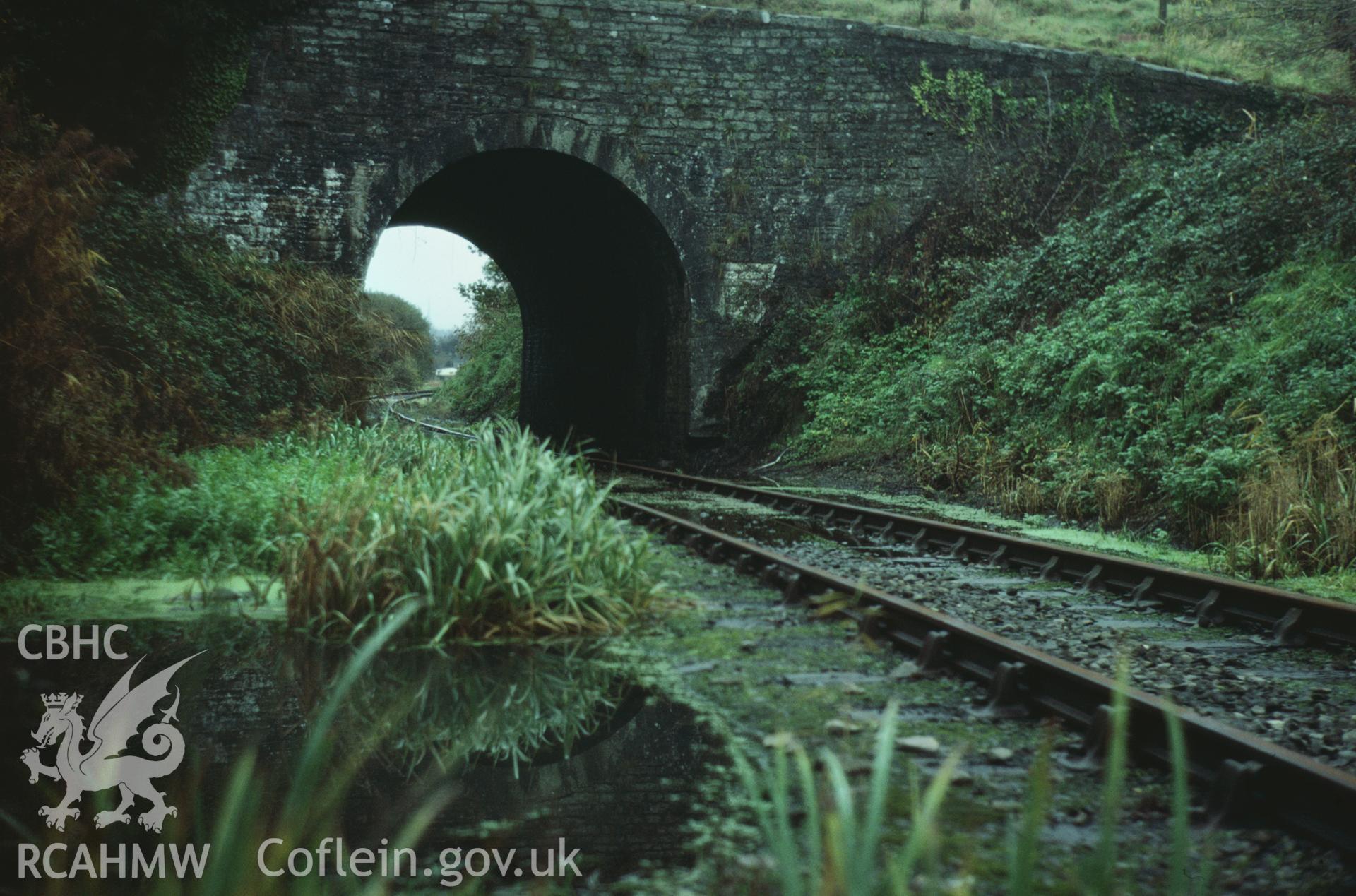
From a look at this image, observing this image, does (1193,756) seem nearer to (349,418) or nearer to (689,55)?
(349,418)

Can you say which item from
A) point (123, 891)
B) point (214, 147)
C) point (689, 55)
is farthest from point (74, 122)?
point (123, 891)

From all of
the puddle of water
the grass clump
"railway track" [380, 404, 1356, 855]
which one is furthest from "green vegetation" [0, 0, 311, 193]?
the puddle of water

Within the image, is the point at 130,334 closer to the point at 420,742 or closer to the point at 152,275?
the point at 152,275

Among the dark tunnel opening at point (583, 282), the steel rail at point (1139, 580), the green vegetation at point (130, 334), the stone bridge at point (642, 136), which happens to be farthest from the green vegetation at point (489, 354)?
the steel rail at point (1139, 580)

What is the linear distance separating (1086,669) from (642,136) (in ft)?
43.8

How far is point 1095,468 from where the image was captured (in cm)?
1013

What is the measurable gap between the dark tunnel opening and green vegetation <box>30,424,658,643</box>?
10282 millimetres

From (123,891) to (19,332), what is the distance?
4819 mm

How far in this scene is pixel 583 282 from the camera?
19.9m

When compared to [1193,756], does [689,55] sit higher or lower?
A: higher

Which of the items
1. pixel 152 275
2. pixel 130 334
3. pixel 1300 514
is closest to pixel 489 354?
pixel 152 275

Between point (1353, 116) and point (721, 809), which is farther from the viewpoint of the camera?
point (1353, 116)

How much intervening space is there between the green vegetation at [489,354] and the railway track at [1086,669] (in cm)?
2355

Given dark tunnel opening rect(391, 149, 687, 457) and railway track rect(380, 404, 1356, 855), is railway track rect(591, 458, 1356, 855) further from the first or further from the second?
dark tunnel opening rect(391, 149, 687, 457)
